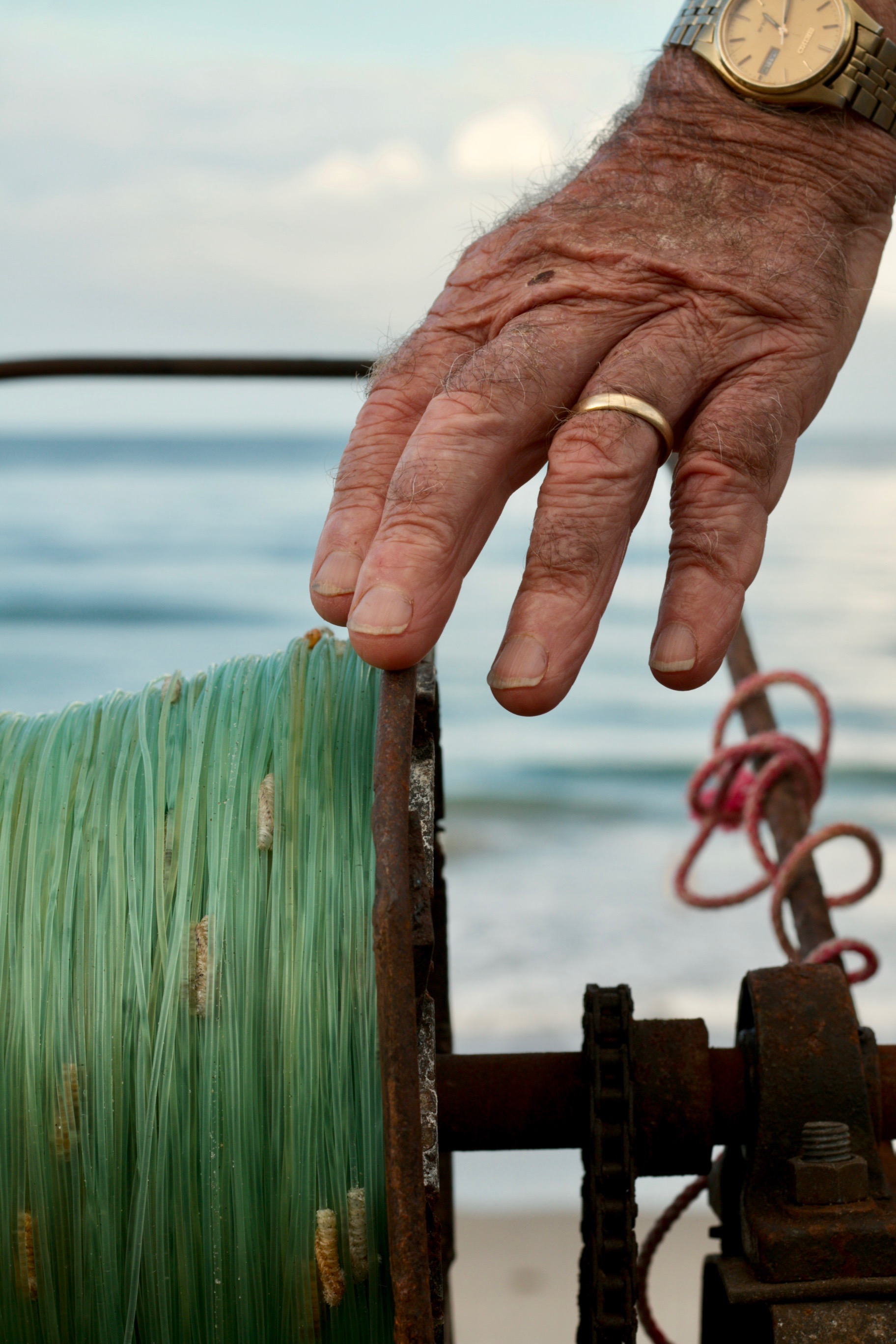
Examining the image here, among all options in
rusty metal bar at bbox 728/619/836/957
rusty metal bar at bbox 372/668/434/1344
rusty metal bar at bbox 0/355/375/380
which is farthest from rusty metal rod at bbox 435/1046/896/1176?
rusty metal bar at bbox 0/355/375/380

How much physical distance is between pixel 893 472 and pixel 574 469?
14212 mm

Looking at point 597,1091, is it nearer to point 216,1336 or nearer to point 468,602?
point 216,1336

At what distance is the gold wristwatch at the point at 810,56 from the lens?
1.49m

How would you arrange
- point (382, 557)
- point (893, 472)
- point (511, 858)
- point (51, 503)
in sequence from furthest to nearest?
1. point (893, 472)
2. point (51, 503)
3. point (511, 858)
4. point (382, 557)

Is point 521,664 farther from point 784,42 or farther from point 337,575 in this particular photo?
point 784,42

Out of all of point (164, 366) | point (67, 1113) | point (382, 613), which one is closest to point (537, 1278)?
point (67, 1113)

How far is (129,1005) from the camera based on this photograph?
1.21 metres

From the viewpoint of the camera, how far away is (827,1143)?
1198 mm

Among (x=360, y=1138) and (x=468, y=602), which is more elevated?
(x=468, y=602)

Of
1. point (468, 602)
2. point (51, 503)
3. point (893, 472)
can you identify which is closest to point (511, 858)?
point (468, 602)

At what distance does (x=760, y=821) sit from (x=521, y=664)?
1.48 m

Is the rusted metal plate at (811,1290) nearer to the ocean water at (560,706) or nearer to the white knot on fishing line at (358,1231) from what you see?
the white knot on fishing line at (358,1231)

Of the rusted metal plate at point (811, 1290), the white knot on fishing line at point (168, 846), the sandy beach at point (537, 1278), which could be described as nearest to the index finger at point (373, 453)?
the white knot on fishing line at point (168, 846)

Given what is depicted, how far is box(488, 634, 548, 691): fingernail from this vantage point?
1.13m
